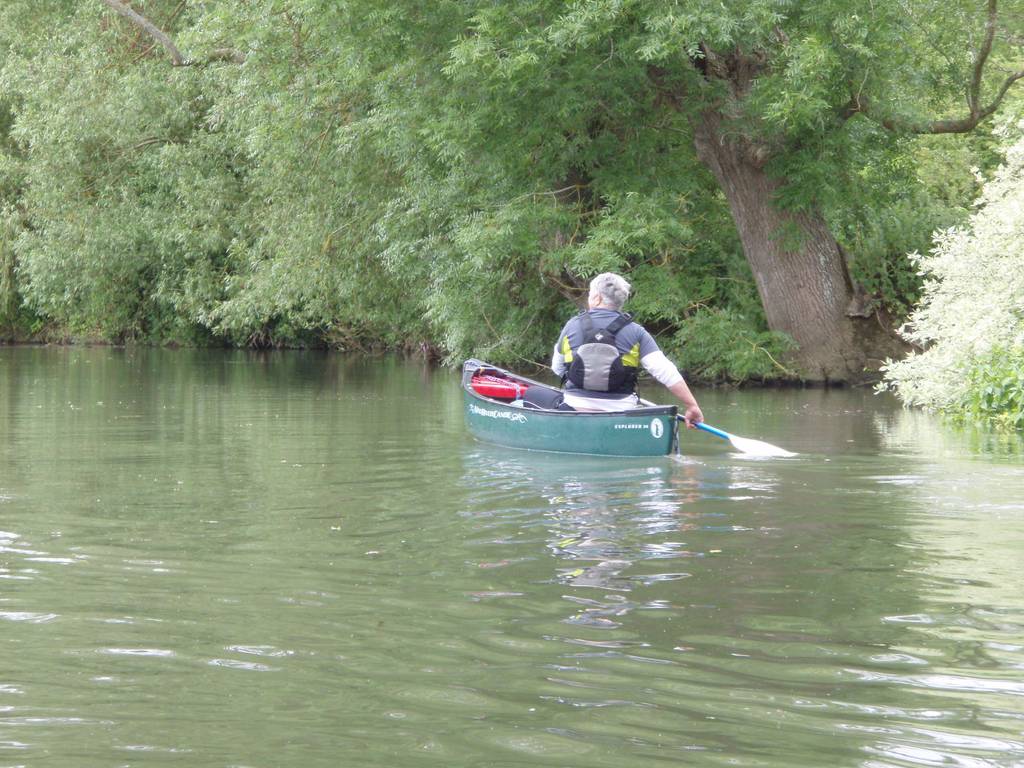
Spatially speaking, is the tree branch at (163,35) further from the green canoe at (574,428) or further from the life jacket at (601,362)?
the life jacket at (601,362)

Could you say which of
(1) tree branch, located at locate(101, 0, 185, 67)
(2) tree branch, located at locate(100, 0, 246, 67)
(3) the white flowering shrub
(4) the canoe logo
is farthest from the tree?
(1) tree branch, located at locate(101, 0, 185, 67)

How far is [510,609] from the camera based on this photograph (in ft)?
19.5

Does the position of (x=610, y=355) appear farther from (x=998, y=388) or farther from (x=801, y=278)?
(x=801, y=278)

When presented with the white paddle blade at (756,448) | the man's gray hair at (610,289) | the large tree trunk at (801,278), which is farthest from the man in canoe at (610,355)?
the large tree trunk at (801,278)

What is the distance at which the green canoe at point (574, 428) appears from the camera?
11.7 metres

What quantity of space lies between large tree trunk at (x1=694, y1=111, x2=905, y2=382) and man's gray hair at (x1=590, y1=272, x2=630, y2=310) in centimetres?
963

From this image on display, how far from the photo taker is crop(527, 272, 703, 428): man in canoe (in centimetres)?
1189

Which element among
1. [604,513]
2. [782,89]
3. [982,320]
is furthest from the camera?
[782,89]

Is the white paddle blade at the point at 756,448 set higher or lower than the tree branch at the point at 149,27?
lower

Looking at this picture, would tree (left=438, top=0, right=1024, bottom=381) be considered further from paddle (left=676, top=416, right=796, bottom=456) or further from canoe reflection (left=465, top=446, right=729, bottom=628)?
canoe reflection (left=465, top=446, right=729, bottom=628)


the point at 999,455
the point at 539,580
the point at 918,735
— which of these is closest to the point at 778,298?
the point at 999,455

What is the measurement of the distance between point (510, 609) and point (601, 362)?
6.35 m

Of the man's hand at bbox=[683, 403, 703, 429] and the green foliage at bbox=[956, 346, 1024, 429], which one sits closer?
the man's hand at bbox=[683, 403, 703, 429]

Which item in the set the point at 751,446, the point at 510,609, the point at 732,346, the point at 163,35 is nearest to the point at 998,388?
the point at 751,446
